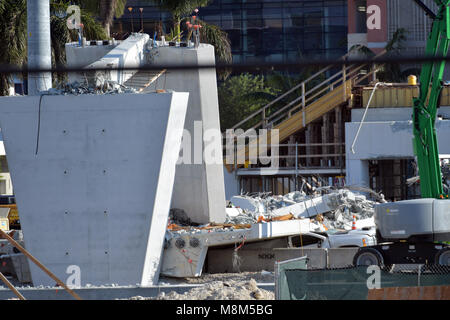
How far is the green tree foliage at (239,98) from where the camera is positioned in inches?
2086

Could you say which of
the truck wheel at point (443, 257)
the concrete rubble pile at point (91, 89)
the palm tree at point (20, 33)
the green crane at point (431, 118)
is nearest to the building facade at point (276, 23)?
the palm tree at point (20, 33)

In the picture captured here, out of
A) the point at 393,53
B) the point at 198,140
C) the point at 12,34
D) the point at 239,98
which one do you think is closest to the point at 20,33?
the point at 12,34

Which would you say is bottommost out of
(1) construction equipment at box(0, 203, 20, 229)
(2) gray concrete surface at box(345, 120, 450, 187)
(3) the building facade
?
(1) construction equipment at box(0, 203, 20, 229)

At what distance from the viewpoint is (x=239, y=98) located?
5488 cm

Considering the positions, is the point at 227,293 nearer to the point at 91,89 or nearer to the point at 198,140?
the point at 91,89

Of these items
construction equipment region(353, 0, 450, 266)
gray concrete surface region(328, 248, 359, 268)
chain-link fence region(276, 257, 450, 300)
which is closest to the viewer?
chain-link fence region(276, 257, 450, 300)

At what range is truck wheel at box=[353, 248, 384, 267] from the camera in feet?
61.5

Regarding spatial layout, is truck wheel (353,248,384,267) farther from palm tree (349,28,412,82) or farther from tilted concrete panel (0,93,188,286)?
palm tree (349,28,412,82)

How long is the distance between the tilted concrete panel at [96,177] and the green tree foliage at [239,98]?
93.3 feet

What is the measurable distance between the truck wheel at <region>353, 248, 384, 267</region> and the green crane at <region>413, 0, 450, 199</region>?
4243 millimetres

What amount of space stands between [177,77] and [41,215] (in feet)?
22.6

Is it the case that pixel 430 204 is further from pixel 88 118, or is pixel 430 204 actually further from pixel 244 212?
pixel 244 212

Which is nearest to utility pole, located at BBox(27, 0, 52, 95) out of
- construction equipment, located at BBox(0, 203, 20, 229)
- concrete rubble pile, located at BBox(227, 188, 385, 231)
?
concrete rubble pile, located at BBox(227, 188, 385, 231)

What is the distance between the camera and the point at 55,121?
19984 mm
